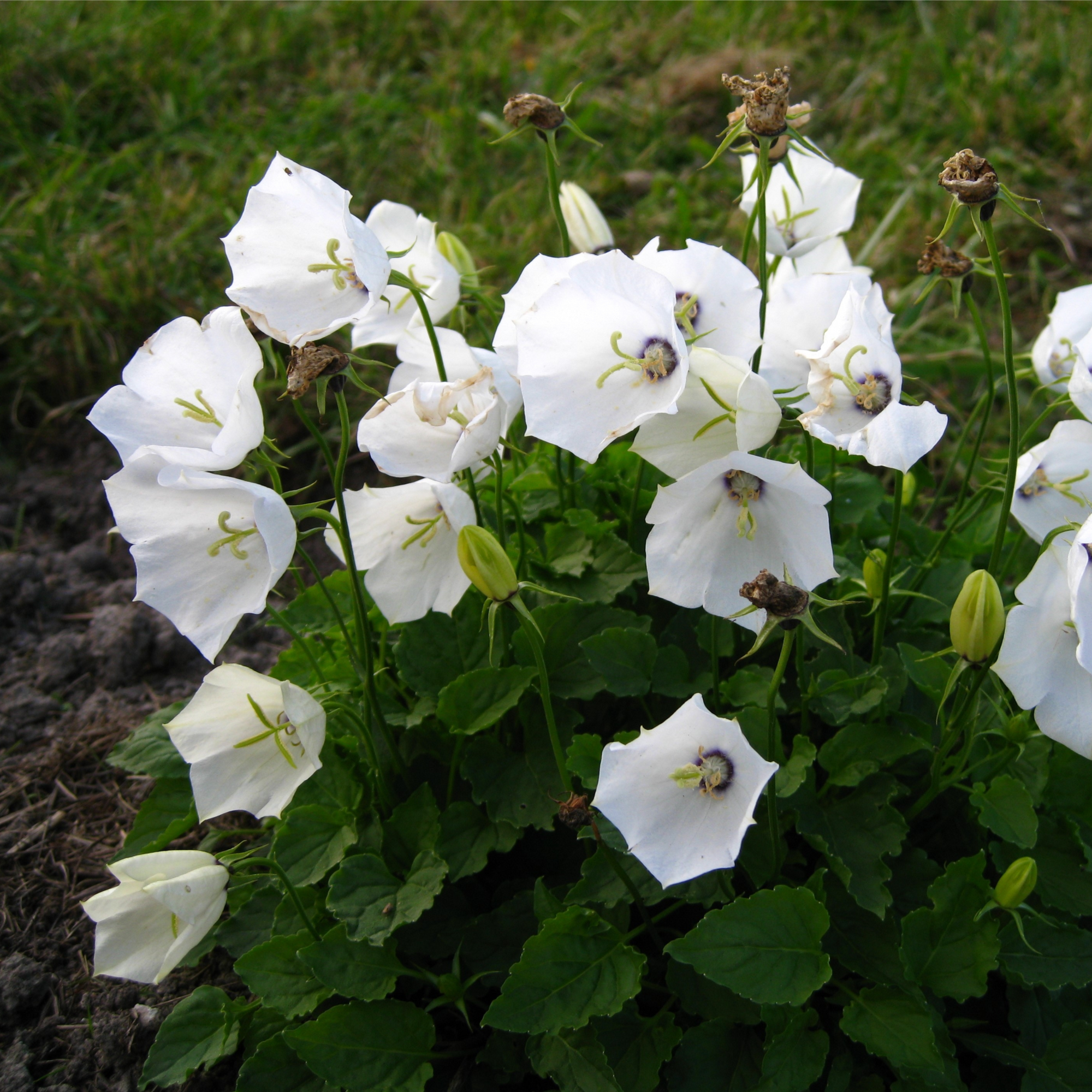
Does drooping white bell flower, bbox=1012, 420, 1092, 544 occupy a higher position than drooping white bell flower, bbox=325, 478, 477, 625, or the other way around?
drooping white bell flower, bbox=1012, 420, 1092, 544

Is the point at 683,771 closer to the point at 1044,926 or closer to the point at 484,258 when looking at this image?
the point at 1044,926

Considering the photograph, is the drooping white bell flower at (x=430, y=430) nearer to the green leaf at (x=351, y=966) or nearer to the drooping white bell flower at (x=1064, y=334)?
the green leaf at (x=351, y=966)

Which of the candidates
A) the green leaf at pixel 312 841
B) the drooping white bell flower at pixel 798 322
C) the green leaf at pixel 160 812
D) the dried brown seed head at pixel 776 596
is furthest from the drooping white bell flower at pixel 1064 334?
the green leaf at pixel 160 812

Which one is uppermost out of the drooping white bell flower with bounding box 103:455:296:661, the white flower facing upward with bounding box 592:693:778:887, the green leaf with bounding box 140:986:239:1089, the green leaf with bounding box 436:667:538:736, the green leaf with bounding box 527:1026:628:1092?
the drooping white bell flower with bounding box 103:455:296:661

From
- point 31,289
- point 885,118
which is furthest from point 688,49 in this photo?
point 31,289

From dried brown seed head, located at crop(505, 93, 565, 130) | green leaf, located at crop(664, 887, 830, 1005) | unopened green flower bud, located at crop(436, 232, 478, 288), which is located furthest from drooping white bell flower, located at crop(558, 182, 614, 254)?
green leaf, located at crop(664, 887, 830, 1005)

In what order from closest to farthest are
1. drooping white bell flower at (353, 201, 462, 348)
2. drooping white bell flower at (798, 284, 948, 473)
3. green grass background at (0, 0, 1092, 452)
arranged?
drooping white bell flower at (798, 284, 948, 473) < drooping white bell flower at (353, 201, 462, 348) < green grass background at (0, 0, 1092, 452)

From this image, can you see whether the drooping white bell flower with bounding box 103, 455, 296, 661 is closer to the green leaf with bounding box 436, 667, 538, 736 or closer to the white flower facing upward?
the green leaf with bounding box 436, 667, 538, 736

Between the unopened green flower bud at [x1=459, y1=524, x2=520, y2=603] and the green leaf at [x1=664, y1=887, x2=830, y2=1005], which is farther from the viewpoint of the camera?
the green leaf at [x1=664, y1=887, x2=830, y2=1005]
